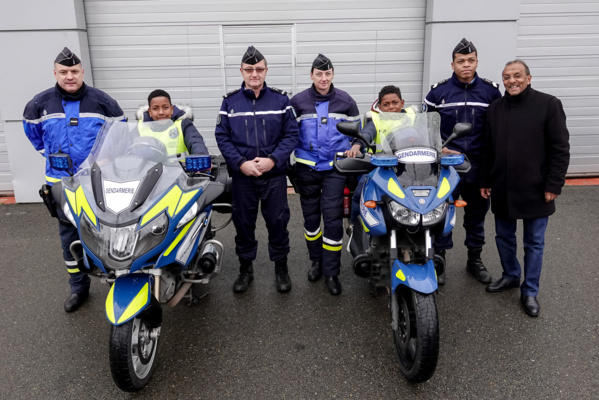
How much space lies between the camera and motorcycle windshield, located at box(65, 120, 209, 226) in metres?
2.57

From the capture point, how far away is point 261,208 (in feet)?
13.5

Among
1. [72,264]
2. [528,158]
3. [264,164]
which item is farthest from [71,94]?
[528,158]

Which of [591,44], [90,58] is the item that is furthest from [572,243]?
[90,58]

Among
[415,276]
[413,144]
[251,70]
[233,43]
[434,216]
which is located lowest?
[415,276]

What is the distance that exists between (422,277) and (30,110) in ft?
10.8

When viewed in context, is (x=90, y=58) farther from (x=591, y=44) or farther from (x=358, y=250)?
(x=591, y=44)

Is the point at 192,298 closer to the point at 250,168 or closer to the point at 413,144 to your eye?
the point at 250,168

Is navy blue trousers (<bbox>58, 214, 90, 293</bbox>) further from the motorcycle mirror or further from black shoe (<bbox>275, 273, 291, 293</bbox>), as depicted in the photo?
the motorcycle mirror

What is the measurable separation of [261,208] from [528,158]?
218 centimetres

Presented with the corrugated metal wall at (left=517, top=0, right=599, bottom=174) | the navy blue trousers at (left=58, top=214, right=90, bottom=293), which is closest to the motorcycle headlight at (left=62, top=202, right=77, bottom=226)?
the navy blue trousers at (left=58, top=214, right=90, bottom=293)

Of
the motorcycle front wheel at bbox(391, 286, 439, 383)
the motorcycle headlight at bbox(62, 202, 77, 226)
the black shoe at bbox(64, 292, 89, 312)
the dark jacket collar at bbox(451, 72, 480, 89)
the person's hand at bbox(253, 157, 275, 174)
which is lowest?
the black shoe at bbox(64, 292, 89, 312)

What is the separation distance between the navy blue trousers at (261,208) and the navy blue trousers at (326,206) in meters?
0.19

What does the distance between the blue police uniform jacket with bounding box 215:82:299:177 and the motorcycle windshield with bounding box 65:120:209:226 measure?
0.62 metres

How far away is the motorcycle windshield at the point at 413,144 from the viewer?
9.70 ft
